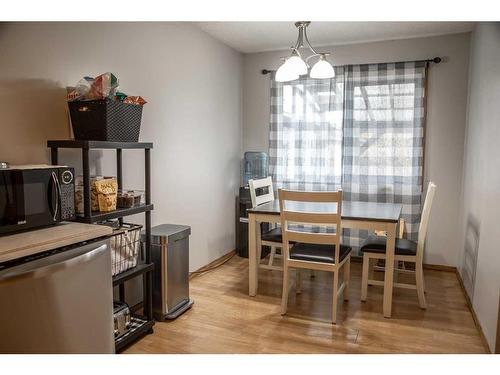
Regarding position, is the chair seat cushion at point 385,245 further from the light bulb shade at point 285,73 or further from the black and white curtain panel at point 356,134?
the light bulb shade at point 285,73

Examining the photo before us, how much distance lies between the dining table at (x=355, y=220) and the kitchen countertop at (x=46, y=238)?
4.74ft

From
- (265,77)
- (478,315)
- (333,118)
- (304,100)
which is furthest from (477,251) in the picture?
(265,77)

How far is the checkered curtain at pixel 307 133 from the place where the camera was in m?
4.27

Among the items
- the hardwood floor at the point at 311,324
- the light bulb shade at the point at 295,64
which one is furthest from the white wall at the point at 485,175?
Answer: the light bulb shade at the point at 295,64

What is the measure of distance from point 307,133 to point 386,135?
835 mm

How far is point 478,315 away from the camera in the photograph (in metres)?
2.69

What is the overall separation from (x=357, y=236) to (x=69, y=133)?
3104 millimetres

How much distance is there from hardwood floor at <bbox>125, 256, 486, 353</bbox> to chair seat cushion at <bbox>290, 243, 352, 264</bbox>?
0.44 metres

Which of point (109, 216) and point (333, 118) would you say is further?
point (333, 118)

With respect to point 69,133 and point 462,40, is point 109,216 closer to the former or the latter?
point 69,133

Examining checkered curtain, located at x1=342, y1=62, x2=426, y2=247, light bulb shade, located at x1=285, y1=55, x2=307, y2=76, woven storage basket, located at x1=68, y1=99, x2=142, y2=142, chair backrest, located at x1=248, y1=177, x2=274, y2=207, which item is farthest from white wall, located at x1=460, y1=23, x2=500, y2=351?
woven storage basket, located at x1=68, y1=99, x2=142, y2=142
